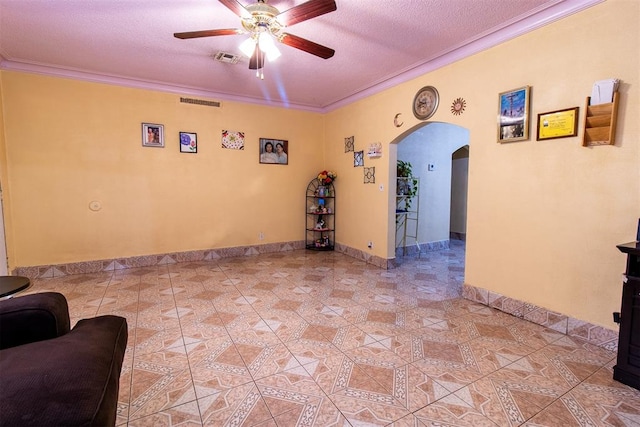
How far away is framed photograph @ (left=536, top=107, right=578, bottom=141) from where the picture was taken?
262 cm

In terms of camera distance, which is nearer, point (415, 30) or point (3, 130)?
point (415, 30)

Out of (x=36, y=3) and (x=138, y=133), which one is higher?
(x=36, y=3)

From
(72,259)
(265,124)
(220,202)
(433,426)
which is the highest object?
(265,124)

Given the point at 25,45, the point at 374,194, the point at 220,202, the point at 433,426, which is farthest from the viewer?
the point at 220,202

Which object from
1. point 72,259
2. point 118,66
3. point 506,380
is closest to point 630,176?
point 506,380

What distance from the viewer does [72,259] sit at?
4.43 meters

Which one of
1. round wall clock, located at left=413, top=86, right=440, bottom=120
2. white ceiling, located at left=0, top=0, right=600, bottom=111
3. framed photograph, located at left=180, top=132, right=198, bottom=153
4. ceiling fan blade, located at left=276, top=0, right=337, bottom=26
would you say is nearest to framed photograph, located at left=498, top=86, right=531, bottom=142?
white ceiling, located at left=0, top=0, right=600, bottom=111

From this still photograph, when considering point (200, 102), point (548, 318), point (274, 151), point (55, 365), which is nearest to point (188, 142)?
→ point (200, 102)

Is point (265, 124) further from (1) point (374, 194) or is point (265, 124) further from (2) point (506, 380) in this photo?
(2) point (506, 380)

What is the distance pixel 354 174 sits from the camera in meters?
5.51

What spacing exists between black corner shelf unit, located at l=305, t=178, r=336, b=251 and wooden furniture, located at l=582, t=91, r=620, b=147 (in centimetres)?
409

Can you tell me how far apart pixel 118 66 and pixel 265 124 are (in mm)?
2374

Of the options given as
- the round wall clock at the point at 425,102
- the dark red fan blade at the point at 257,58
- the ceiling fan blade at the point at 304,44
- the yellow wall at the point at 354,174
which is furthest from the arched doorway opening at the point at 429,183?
the dark red fan blade at the point at 257,58

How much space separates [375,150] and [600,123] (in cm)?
283
